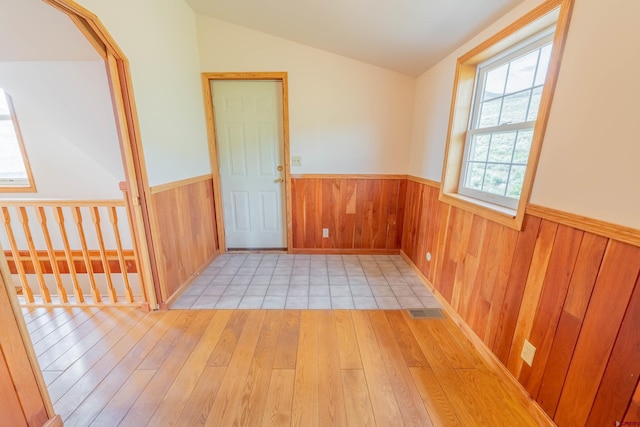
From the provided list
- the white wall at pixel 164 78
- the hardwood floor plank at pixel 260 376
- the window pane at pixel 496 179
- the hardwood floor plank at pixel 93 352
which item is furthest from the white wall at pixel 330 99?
the hardwood floor plank at pixel 93 352

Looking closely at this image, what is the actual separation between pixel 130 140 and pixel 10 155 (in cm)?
217

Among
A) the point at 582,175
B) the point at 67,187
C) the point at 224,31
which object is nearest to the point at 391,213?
the point at 582,175

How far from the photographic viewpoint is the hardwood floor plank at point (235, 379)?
48.9 inches

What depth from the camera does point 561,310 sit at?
1.12 meters

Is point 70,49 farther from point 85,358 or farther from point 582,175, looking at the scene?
point 582,175

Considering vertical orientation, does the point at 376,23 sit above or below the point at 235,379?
above

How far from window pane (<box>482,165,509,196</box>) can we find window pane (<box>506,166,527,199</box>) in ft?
0.14

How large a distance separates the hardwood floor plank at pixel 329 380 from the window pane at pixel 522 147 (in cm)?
161

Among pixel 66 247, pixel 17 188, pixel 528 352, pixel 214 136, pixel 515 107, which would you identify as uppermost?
pixel 515 107

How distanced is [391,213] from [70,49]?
3295 millimetres

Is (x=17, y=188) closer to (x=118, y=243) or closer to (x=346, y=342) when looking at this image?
(x=118, y=243)

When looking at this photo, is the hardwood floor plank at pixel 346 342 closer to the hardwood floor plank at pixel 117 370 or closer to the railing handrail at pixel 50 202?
the hardwood floor plank at pixel 117 370

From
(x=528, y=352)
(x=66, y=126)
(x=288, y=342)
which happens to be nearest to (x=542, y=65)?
(x=528, y=352)

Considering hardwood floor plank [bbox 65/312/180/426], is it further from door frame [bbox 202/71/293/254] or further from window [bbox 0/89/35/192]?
window [bbox 0/89/35/192]
